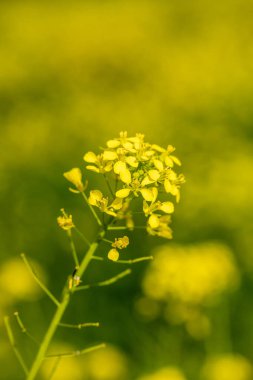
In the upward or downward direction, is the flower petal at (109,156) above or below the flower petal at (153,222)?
above

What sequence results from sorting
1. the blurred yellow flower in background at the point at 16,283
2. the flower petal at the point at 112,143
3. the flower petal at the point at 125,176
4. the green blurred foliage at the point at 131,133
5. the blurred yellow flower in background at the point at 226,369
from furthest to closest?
the green blurred foliage at the point at 131,133, the blurred yellow flower in background at the point at 16,283, the blurred yellow flower in background at the point at 226,369, the flower petal at the point at 112,143, the flower petal at the point at 125,176

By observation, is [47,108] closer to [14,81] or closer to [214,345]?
[14,81]

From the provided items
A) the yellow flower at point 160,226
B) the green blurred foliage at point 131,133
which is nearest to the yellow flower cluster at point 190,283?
the green blurred foliage at point 131,133

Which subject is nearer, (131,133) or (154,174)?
(154,174)

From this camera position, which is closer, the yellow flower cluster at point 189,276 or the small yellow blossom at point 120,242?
the small yellow blossom at point 120,242

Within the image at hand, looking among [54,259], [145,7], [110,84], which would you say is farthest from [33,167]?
[145,7]

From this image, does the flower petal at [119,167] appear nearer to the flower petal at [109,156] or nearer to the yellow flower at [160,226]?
the flower petal at [109,156]

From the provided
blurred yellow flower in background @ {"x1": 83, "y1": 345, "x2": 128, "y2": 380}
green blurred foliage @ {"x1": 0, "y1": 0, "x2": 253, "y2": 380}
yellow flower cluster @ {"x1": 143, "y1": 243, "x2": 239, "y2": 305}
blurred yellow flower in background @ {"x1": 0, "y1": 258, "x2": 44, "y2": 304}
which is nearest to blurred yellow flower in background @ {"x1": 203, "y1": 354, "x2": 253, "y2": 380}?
green blurred foliage @ {"x1": 0, "y1": 0, "x2": 253, "y2": 380}

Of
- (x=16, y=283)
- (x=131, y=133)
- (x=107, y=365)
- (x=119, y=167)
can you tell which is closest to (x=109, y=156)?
(x=119, y=167)

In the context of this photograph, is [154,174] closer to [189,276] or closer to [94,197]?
[94,197]
